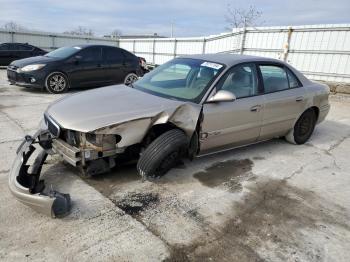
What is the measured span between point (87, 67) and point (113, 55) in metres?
1.09

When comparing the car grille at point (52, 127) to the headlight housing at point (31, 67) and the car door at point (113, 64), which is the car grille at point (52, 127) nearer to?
the headlight housing at point (31, 67)

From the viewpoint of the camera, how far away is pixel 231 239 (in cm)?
283

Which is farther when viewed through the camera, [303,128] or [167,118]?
[303,128]

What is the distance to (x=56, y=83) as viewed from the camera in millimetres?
9227

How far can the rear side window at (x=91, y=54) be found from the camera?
957cm

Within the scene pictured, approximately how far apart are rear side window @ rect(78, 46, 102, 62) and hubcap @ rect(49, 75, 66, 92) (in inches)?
33.9

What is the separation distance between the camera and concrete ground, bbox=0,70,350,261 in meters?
2.64

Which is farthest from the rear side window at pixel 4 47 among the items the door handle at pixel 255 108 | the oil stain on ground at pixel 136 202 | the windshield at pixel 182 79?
the oil stain on ground at pixel 136 202

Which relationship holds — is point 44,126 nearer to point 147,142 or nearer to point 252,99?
point 147,142

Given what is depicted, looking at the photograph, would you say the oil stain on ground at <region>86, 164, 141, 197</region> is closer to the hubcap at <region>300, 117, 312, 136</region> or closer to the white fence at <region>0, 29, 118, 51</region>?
the hubcap at <region>300, 117, 312, 136</region>

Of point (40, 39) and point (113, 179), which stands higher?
point (40, 39)

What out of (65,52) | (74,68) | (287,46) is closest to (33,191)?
(74,68)

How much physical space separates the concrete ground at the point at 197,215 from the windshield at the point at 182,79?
1.00m

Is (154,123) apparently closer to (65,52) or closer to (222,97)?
(222,97)
